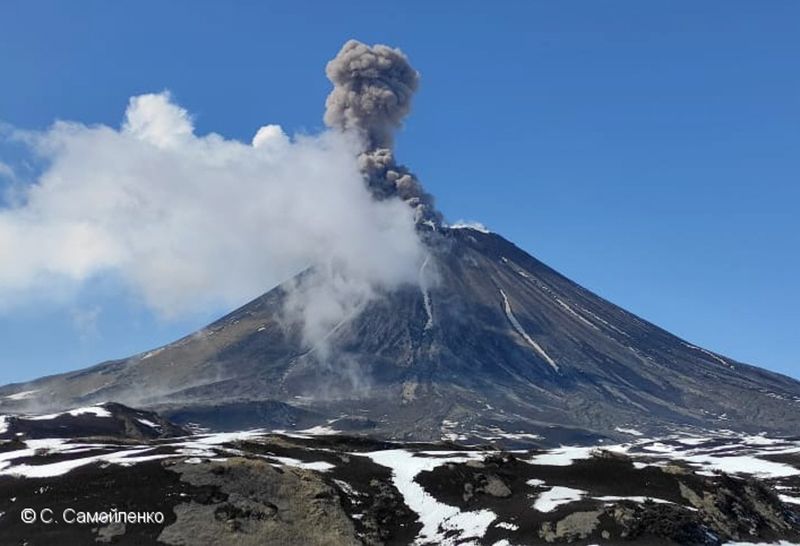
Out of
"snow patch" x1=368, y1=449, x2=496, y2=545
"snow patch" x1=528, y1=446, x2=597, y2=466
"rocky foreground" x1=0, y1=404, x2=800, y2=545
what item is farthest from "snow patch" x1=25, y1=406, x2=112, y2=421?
"snow patch" x1=528, y1=446, x2=597, y2=466

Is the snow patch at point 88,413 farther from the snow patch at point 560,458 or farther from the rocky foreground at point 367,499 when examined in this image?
the snow patch at point 560,458

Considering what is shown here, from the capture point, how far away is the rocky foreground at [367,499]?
47531 millimetres

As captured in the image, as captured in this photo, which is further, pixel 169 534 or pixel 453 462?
pixel 453 462

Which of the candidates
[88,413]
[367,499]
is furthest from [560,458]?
[88,413]

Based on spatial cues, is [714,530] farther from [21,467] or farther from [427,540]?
[21,467]

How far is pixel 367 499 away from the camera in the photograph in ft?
179

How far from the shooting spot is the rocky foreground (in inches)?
1871

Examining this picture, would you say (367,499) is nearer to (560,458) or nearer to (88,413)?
(560,458)

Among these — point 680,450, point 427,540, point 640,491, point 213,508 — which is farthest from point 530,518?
point 680,450

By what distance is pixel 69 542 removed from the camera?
45.8 metres

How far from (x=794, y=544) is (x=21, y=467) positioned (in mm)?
51175

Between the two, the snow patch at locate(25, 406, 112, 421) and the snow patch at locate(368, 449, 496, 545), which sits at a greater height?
the snow patch at locate(25, 406, 112, 421)

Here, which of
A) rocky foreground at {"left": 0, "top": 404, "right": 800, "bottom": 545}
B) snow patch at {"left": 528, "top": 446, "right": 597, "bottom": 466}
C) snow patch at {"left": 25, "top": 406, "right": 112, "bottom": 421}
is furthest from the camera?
snow patch at {"left": 25, "top": 406, "right": 112, "bottom": 421}

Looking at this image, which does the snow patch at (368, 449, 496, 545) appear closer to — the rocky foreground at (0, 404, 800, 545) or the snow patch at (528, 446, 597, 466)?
the rocky foreground at (0, 404, 800, 545)
